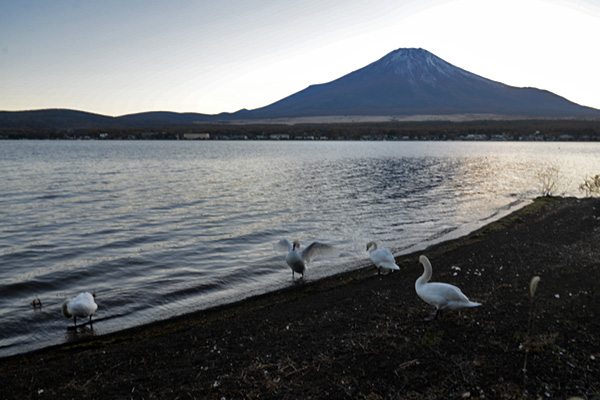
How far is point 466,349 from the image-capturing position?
19.9 ft

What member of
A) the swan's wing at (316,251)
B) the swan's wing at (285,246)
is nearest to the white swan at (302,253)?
the swan's wing at (316,251)

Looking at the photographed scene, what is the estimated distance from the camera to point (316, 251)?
40.3ft

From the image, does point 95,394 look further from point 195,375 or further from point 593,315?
point 593,315

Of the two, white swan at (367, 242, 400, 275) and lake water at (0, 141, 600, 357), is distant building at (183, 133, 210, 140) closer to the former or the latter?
lake water at (0, 141, 600, 357)

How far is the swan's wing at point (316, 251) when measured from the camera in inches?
476

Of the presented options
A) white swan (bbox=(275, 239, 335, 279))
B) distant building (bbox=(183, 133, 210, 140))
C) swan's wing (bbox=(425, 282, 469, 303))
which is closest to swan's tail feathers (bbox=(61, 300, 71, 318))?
white swan (bbox=(275, 239, 335, 279))

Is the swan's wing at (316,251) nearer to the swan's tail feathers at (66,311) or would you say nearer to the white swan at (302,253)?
the white swan at (302,253)

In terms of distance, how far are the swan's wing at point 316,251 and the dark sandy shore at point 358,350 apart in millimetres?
1715

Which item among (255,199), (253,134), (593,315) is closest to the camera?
(593,315)

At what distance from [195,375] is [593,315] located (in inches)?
277

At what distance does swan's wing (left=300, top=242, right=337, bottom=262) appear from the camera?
39.7 ft

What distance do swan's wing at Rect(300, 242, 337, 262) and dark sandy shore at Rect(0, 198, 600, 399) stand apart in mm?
1715

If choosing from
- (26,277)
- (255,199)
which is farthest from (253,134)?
(26,277)

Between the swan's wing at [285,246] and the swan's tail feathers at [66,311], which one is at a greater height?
the swan's wing at [285,246]
